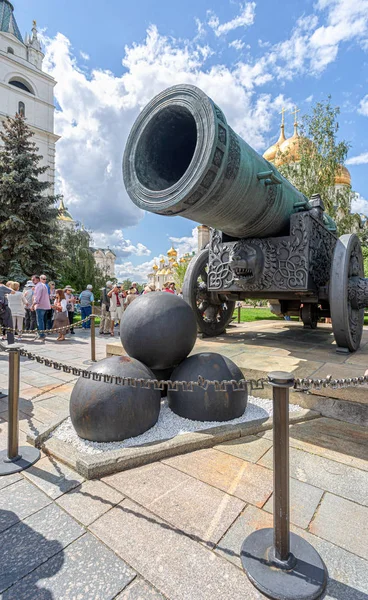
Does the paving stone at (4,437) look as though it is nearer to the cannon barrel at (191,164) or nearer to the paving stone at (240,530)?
the paving stone at (240,530)

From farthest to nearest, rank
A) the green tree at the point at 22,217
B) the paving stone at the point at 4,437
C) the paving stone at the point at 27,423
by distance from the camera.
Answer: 1. the green tree at the point at 22,217
2. the paving stone at the point at 27,423
3. the paving stone at the point at 4,437

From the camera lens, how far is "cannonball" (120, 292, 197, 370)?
297cm

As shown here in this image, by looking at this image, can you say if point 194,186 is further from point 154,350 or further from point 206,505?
point 206,505

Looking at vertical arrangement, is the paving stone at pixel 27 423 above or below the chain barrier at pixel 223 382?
below

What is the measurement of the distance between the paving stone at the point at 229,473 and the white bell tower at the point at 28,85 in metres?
35.1

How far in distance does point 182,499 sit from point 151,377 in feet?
3.30

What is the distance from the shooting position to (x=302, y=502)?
177 cm

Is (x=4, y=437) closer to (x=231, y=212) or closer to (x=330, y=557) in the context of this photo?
(x=330, y=557)

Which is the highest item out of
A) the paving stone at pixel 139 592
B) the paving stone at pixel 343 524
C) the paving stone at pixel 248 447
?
the paving stone at pixel 248 447

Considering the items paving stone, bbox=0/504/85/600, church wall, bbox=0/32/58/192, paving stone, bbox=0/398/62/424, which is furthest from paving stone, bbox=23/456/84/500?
church wall, bbox=0/32/58/192

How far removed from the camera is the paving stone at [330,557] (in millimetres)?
1243

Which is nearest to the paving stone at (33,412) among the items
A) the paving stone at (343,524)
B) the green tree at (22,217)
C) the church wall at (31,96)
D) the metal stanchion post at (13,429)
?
the metal stanchion post at (13,429)

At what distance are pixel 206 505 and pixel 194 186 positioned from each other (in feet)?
6.79

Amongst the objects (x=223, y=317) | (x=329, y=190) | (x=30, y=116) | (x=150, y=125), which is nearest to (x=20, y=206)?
(x=223, y=317)
